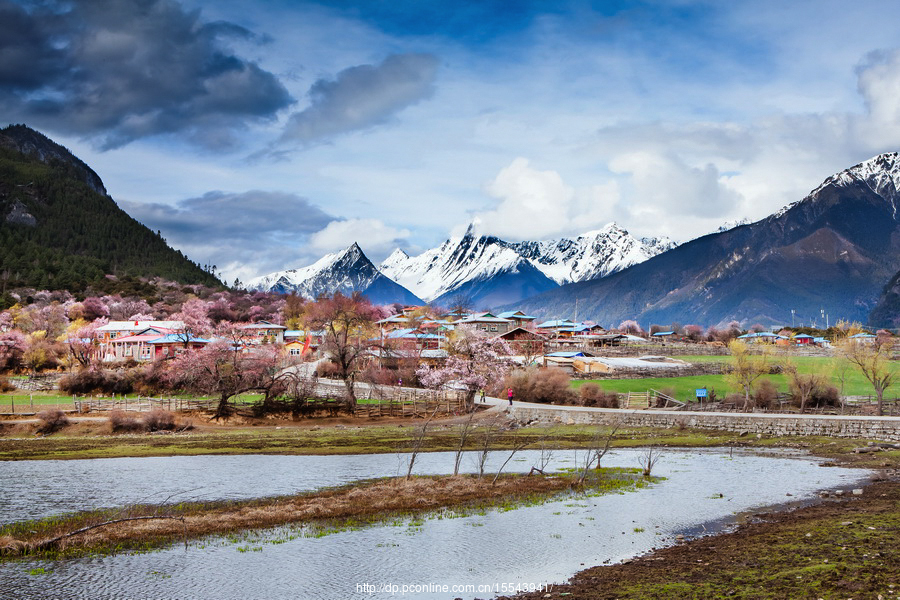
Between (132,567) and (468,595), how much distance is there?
35.0ft

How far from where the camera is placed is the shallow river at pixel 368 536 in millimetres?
20922

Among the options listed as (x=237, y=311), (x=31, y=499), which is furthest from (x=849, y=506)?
(x=237, y=311)

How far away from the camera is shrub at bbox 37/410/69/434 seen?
198 feet

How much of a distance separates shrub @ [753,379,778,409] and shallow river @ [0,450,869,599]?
28.7 meters

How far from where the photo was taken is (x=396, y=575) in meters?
21.9

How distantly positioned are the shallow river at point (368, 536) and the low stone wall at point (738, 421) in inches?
483

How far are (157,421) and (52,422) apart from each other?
8216 millimetres

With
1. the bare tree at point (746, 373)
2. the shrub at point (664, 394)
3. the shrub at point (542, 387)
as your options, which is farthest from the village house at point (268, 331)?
the bare tree at point (746, 373)

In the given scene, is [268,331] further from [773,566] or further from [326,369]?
[773,566]

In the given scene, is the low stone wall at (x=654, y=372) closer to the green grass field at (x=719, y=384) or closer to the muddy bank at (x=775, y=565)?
the green grass field at (x=719, y=384)

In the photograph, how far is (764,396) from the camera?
7150 cm

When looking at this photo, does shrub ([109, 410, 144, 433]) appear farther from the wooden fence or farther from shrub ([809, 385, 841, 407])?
shrub ([809, 385, 841, 407])

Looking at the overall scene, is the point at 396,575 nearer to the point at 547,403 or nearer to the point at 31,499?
the point at 31,499

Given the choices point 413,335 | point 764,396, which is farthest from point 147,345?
point 764,396
